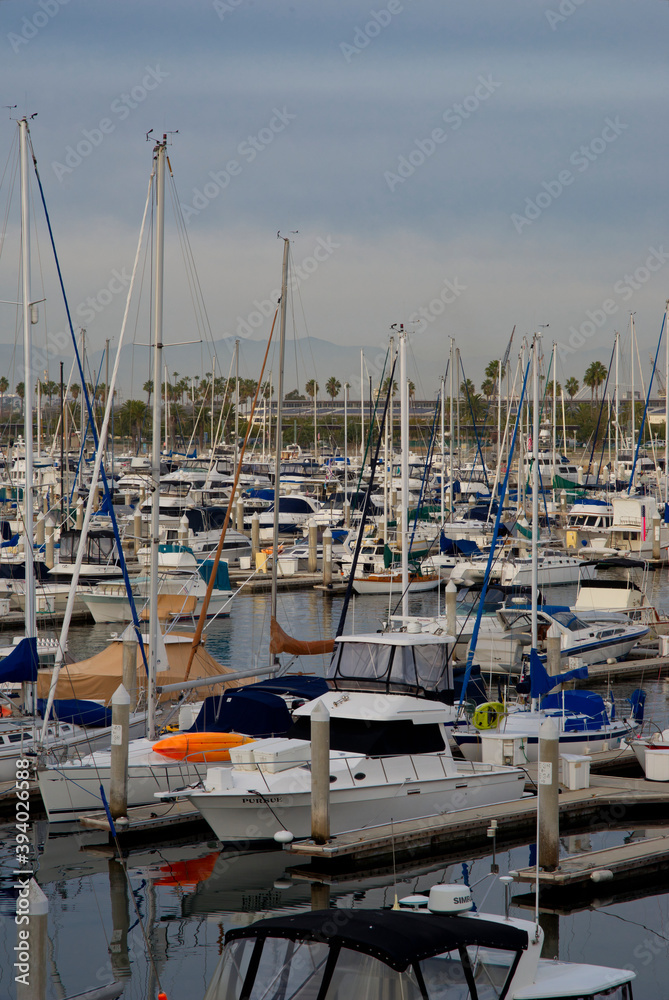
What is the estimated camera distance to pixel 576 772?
64.7 ft

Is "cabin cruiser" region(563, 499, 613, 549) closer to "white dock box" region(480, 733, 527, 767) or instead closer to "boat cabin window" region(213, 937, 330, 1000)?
"white dock box" region(480, 733, 527, 767)

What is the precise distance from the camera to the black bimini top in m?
9.30

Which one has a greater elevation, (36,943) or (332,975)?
(36,943)

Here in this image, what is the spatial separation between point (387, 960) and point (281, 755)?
9.01 m

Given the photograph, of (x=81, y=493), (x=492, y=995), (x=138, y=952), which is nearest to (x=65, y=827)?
(x=138, y=952)

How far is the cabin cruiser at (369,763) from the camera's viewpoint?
685 inches

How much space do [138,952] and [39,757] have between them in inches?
202

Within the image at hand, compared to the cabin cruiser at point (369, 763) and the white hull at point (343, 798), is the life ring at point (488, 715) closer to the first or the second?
the cabin cruiser at point (369, 763)

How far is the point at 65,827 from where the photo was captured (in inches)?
743

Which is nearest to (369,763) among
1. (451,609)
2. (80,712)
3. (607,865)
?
(607,865)

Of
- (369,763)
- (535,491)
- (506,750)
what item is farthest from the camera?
(535,491)

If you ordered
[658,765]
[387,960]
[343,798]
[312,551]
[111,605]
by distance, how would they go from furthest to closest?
[312,551]
[111,605]
[658,765]
[343,798]
[387,960]

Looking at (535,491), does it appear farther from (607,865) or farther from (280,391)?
(607,865)

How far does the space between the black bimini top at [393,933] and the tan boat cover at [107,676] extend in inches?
545
